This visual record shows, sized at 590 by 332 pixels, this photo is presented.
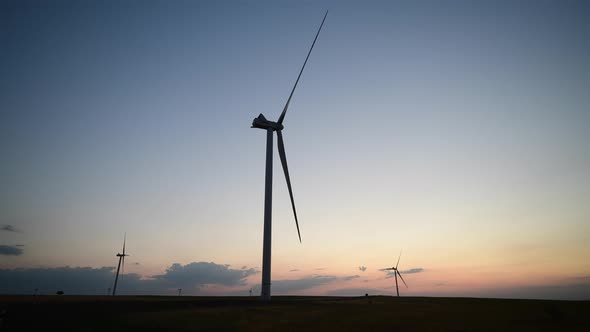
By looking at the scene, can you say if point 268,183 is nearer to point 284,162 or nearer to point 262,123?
point 284,162

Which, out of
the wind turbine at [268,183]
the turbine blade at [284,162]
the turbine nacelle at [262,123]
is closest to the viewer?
the wind turbine at [268,183]

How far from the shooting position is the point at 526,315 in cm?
3669

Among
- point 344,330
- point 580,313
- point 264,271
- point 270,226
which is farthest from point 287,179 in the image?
point 580,313

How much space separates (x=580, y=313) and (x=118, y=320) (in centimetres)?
4928

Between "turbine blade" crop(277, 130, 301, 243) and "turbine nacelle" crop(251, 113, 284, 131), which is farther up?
"turbine nacelle" crop(251, 113, 284, 131)

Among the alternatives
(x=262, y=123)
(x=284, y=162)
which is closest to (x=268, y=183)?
(x=284, y=162)

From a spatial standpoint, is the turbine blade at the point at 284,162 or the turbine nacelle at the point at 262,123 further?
the turbine nacelle at the point at 262,123

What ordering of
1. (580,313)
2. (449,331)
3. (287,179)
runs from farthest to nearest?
(287,179), (580,313), (449,331)

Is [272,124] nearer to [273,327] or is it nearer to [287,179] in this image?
[287,179]

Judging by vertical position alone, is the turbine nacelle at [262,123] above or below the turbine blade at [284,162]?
above

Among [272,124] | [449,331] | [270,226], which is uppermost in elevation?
[272,124]

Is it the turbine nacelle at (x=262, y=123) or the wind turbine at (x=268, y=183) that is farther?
the turbine nacelle at (x=262, y=123)

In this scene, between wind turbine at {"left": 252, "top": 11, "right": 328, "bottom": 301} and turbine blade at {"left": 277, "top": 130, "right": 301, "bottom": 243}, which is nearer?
wind turbine at {"left": 252, "top": 11, "right": 328, "bottom": 301}

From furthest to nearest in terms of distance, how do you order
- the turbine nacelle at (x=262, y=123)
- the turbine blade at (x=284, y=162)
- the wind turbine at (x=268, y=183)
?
the turbine nacelle at (x=262, y=123) < the turbine blade at (x=284, y=162) < the wind turbine at (x=268, y=183)
